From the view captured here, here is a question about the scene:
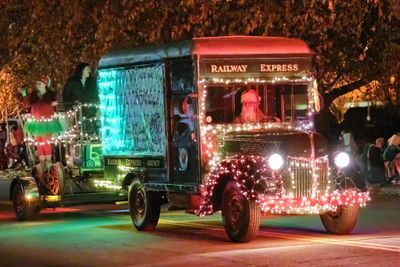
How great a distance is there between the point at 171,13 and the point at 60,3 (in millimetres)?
2742

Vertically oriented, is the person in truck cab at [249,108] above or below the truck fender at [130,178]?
above

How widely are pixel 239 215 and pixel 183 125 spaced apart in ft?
6.09

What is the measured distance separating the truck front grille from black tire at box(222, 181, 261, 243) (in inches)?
22.3

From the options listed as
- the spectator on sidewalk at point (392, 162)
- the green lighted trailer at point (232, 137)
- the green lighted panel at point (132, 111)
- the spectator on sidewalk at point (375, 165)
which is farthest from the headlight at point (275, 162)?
the spectator on sidewalk at point (375, 165)

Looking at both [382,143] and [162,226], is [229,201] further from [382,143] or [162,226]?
[382,143]

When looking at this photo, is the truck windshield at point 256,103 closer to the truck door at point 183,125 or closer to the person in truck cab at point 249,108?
the person in truck cab at point 249,108

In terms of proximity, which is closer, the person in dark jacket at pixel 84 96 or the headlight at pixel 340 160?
the headlight at pixel 340 160

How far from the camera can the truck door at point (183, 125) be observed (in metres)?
12.8

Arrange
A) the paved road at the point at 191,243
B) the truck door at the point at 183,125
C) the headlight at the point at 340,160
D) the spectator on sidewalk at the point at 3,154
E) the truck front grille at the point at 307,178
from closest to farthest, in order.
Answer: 1. the paved road at the point at 191,243
2. the truck front grille at the point at 307,178
3. the headlight at the point at 340,160
4. the truck door at the point at 183,125
5. the spectator on sidewalk at the point at 3,154

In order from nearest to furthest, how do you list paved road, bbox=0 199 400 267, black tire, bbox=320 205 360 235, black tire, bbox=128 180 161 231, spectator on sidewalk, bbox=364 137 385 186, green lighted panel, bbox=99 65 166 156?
1. paved road, bbox=0 199 400 267
2. black tire, bbox=320 205 360 235
3. green lighted panel, bbox=99 65 166 156
4. black tire, bbox=128 180 161 231
5. spectator on sidewalk, bbox=364 137 385 186

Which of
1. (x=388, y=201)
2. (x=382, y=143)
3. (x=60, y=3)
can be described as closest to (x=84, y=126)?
(x=60, y=3)

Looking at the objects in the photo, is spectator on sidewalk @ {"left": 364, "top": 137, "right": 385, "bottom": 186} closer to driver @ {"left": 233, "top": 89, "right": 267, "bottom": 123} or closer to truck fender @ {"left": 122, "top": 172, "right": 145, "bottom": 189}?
truck fender @ {"left": 122, "top": 172, "right": 145, "bottom": 189}

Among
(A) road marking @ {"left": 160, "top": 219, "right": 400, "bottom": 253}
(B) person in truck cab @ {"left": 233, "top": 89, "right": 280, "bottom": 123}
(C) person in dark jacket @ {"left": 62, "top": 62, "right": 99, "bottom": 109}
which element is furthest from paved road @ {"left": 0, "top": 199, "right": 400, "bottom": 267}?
(C) person in dark jacket @ {"left": 62, "top": 62, "right": 99, "bottom": 109}

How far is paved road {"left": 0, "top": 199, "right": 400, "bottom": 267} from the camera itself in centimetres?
1079
